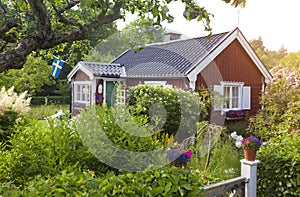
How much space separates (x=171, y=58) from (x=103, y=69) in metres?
3.46

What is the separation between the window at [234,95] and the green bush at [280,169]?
267 inches

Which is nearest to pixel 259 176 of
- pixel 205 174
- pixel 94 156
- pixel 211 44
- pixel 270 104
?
pixel 205 174

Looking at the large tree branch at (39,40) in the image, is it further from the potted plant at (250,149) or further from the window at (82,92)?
the window at (82,92)

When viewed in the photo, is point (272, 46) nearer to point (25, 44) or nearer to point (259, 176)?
point (259, 176)

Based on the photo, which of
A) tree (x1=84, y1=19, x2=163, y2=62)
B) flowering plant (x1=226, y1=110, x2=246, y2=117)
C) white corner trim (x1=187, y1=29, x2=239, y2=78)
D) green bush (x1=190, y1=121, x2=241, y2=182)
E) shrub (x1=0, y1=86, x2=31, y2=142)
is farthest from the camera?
flowering plant (x1=226, y1=110, x2=246, y2=117)

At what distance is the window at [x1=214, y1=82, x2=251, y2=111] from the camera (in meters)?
11.4

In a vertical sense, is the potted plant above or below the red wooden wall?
below

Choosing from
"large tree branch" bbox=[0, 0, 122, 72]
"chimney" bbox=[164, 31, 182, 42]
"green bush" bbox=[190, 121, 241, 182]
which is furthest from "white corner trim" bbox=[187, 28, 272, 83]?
"large tree branch" bbox=[0, 0, 122, 72]

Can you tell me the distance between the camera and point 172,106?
8758 millimetres

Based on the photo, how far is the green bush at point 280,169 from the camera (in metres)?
3.91

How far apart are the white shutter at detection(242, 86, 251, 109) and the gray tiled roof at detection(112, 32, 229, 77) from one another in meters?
2.60

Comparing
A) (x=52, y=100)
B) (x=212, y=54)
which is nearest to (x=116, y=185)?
(x=212, y=54)

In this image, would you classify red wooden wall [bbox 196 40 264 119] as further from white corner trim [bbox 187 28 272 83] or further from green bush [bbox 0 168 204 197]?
green bush [bbox 0 168 204 197]

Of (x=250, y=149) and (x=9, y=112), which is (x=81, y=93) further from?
(x=250, y=149)
